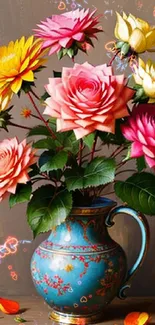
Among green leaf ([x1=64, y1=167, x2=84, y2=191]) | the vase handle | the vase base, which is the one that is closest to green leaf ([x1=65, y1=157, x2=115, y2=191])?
green leaf ([x1=64, y1=167, x2=84, y2=191])

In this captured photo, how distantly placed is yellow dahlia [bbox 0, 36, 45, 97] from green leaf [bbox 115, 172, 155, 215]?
246 millimetres

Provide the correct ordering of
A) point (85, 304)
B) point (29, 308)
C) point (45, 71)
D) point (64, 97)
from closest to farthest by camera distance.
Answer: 1. point (64, 97)
2. point (85, 304)
3. point (29, 308)
4. point (45, 71)

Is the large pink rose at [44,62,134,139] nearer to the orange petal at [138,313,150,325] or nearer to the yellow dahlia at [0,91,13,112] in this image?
the yellow dahlia at [0,91,13,112]

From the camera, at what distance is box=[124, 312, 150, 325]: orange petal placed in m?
1.08

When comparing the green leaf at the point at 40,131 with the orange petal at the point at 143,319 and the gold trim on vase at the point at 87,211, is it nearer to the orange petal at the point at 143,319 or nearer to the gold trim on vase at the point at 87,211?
the gold trim on vase at the point at 87,211

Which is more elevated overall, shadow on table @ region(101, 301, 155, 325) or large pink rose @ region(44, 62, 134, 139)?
large pink rose @ region(44, 62, 134, 139)

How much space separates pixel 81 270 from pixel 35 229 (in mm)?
111

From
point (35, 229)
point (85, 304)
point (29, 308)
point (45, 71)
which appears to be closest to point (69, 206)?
point (35, 229)

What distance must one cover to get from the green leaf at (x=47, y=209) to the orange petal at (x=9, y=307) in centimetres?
24

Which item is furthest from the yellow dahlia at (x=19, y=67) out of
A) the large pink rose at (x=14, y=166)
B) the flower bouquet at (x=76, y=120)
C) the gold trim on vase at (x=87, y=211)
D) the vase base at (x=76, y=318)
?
the vase base at (x=76, y=318)

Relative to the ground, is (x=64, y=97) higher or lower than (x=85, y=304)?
higher

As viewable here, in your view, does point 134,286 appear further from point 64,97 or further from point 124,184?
point 64,97

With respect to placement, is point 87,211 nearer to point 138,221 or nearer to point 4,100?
point 138,221

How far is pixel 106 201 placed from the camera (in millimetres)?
1151
